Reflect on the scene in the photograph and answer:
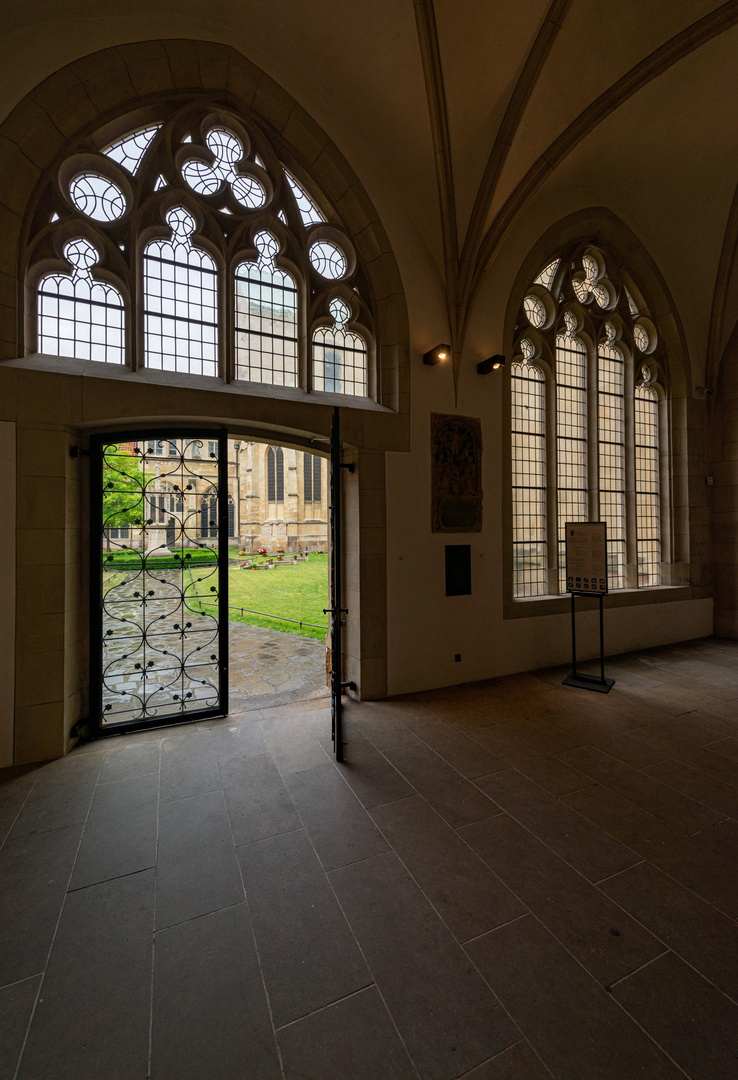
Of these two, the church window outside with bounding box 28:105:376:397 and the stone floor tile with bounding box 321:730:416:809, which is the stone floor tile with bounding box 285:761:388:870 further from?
the church window outside with bounding box 28:105:376:397

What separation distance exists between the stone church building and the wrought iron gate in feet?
0.16

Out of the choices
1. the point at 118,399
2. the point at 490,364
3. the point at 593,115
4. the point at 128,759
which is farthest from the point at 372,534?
the point at 593,115

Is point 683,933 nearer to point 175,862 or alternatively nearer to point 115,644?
point 175,862

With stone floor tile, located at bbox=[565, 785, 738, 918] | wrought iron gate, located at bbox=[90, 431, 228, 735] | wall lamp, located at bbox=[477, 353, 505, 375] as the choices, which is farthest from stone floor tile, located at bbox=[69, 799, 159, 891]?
wall lamp, located at bbox=[477, 353, 505, 375]

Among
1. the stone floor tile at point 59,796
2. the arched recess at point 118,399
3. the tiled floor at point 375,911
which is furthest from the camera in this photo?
the arched recess at point 118,399

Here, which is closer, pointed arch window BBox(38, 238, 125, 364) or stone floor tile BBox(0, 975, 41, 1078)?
stone floor tile BBox(0, 975, 41, 1078)

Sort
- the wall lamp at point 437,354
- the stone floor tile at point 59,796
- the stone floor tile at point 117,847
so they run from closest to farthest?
the stone floor tile at point 117,847, the stone floor tile at point 59,796, the wall lamp at point 437,354

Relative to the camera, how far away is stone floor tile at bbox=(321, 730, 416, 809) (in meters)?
3.05

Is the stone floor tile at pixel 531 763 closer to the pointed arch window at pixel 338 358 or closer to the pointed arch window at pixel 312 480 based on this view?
the pointed arch window at pixel 338 358

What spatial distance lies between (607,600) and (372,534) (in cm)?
397

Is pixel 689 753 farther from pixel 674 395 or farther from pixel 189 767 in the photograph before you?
pixel 674 395

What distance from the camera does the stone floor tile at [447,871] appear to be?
6.84ft

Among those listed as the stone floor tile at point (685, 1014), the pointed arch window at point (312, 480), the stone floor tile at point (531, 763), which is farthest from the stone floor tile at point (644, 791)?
the pointed arch window at point (312, 480)

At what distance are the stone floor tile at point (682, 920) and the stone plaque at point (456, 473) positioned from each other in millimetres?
3552
